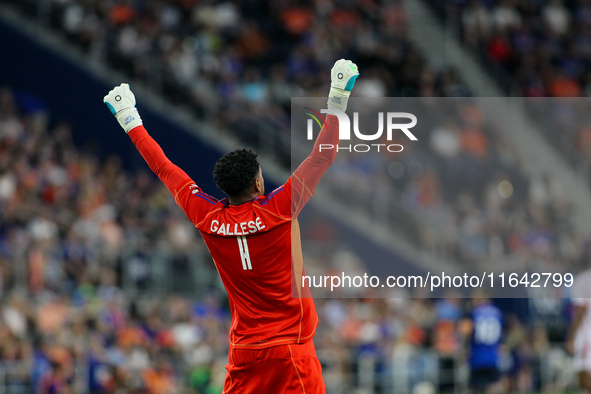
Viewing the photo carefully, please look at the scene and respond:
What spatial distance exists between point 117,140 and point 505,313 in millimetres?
8130

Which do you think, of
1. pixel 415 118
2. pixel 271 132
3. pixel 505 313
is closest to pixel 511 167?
pixel 415 118

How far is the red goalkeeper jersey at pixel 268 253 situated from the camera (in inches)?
204

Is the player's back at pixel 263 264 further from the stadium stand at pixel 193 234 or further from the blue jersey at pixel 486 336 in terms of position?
the blue jersey at pixel 486 336

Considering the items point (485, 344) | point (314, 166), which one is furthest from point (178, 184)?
point (485, 344)

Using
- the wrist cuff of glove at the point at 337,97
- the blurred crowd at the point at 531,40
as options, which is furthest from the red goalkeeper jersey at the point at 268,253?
the blurred crowd at the point at 531,40

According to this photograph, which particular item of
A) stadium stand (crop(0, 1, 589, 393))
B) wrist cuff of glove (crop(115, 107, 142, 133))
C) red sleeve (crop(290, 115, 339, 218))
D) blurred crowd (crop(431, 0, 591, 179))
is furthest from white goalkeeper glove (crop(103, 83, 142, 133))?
blurred crowd (crop(431, 0, 591, 179))

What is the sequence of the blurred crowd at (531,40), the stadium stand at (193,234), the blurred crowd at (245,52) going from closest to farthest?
the stadium stand at (193,234), the blurred crowd at (245,52), the blurred crowd at (531,40)

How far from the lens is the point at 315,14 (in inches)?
814

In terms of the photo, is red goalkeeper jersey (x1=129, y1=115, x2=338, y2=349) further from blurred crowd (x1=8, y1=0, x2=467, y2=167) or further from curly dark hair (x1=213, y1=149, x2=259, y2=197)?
blurred crowd (x1=8, y1=0, x2=467, y2=167)

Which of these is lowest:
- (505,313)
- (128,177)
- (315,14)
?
(505,313)

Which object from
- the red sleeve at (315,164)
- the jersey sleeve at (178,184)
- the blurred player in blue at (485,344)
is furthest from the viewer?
the blurred player in blue at (485,344)

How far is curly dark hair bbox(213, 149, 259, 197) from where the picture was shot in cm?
519

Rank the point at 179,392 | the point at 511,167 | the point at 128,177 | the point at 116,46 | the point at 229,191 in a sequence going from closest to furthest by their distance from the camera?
the point at 229,191
the point at 511,167
the point at 179,392
the point at 128,177
the point at 116,46

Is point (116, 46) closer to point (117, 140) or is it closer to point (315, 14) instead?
point (117, 140)
